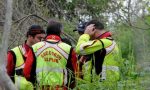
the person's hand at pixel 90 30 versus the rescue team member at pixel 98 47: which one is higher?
the person's hand at pixel 90 30

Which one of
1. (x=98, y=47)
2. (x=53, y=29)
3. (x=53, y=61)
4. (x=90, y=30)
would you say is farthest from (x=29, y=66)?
(x=90, y=30)

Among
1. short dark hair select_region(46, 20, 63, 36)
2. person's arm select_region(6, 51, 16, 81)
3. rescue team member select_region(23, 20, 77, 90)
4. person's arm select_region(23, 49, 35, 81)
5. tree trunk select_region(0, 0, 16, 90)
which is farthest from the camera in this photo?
person's arm select_region(6, 51, 16, 81)

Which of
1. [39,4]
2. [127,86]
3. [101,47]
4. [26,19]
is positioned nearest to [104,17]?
[39,4]

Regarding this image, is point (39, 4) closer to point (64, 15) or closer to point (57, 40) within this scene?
point (64, 15)

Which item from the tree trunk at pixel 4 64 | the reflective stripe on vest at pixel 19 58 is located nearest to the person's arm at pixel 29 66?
the reflective stripe on vest at pixel 19 58

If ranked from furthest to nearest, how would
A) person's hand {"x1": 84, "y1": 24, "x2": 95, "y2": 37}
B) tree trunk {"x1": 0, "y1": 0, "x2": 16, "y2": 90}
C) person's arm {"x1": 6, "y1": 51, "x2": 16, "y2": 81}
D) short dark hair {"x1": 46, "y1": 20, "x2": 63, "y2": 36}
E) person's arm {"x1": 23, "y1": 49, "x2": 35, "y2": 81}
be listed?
person's hand {"x1": 84, "y1": 24, "x2": 95, "y2": 37} → person's arm {"x1": 6, "y1": 51, "x2": 16, "y2": 81} → short dark hair {"x1": 46, "y1": 20, "x2": 63, "y2": 36} → person's arm {"x1": 23, "y1": 49, "x2": 35, "y2": 81} → tree trunk {"x1": 0, "y1": 0, "x2": 16, "y2": 90}

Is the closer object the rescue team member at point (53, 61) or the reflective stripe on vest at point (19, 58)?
the rescue team member at point (53, 61)

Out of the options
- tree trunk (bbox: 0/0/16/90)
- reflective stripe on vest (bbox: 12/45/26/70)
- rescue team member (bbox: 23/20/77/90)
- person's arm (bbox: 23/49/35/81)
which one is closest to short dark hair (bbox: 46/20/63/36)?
rescue team member (bbox: 23/20/77/90)

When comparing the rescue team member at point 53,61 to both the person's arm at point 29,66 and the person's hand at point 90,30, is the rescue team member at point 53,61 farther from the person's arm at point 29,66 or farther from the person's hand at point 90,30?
the person's hand at point 90,30

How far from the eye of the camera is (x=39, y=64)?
12.8 ft

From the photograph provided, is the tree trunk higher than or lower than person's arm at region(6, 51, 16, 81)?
higher

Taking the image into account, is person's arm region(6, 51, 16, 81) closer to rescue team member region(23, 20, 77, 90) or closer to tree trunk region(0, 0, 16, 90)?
rescue team member region(23, 20, 77, 90)

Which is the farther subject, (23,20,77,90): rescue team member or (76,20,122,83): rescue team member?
(76,20,122,83): rescue team member

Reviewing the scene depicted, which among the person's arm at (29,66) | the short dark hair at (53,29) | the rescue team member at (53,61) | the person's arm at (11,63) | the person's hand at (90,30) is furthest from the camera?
the person's hand at (90,30)
